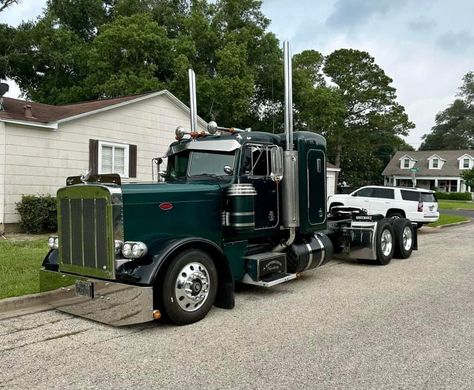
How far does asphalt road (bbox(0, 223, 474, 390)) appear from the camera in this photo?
4.01m

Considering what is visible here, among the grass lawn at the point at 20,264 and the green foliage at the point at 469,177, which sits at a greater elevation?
the green foliage at the point at 469,177

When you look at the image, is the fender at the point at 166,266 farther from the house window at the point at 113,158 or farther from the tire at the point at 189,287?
the house window at the point at 113,158

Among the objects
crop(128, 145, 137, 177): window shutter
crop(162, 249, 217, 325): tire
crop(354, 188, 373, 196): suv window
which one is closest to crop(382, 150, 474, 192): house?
crop(354, 188, 373, 196): suv window

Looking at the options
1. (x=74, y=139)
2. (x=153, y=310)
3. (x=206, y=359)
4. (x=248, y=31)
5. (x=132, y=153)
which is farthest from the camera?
(x=248, y=31)

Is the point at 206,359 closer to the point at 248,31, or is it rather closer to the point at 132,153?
the point at 132,153

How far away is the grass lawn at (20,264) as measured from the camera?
650 centimetres

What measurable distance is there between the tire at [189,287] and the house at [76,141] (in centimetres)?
904

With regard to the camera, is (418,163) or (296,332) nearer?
(296,332)

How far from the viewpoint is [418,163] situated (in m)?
61.4

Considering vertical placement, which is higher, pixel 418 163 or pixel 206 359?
pixel 418 163

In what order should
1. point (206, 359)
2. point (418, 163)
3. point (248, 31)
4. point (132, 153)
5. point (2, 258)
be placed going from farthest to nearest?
Answer: point (418, 163)
point (248, 31)
point (132, 153)
point (2, 258)
point (206, 359)

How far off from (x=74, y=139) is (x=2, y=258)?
612 cm

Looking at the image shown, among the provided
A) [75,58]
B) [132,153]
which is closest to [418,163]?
[75,58]

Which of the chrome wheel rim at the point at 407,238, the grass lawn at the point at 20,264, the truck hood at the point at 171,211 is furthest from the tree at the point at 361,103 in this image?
the truck hood at the point at 171,211
